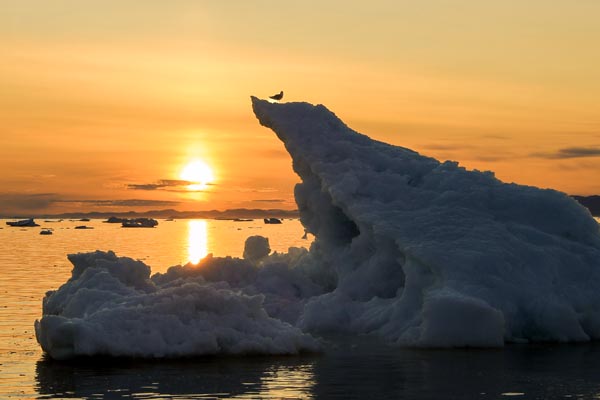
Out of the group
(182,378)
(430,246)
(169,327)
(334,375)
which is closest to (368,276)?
(430,246)

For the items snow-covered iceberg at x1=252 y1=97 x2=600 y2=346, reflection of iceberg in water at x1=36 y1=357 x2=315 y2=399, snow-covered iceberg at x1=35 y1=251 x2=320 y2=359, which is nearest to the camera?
reflection of iceberg in water at x1=36 y1=357 x2=315 y2=399

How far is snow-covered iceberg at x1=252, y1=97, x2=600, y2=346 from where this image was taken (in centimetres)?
2434

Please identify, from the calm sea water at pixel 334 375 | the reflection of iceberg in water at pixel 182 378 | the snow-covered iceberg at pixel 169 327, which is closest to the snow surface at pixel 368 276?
the snow-covered iceberg at pixel 169 327

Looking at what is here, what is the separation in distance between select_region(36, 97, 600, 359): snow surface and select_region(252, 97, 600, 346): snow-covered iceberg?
0.04m

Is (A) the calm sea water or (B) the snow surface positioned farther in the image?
(B) the snow surface

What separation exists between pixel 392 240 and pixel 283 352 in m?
6.46

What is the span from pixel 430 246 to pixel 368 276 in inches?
132

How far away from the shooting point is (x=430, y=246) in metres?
25.3

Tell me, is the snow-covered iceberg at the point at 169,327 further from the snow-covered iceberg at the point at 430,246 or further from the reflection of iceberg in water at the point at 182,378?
the snow-covered iceberg at the point at 430,246

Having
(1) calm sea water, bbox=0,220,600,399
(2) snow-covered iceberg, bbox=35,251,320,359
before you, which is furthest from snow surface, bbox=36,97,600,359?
(1) calm sea water, bbox=0,220,600,399

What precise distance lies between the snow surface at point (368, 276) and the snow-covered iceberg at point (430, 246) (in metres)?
0.04

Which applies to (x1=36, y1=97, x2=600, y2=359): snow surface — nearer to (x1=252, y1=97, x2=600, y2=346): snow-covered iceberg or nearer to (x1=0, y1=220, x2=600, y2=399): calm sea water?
(x1=252, y1=97, x2=600, y2=346): snow-covered iceberg

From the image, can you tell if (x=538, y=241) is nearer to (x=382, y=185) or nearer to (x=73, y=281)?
(x=382, y=185)

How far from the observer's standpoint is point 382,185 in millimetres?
28906
